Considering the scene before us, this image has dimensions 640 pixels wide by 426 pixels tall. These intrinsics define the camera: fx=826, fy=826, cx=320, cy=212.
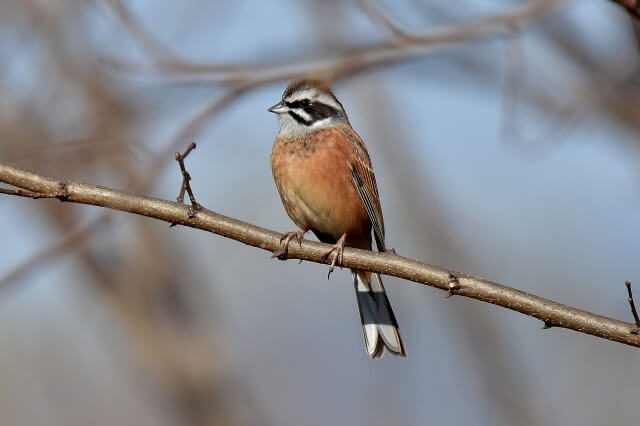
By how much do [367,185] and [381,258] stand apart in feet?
6.13

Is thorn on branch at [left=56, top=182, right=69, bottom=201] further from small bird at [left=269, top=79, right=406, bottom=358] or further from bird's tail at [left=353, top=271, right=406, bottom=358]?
bird's tail at [left=353, top=271, right=406, bottom=358]

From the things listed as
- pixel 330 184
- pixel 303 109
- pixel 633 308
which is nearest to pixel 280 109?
pixel 303 109

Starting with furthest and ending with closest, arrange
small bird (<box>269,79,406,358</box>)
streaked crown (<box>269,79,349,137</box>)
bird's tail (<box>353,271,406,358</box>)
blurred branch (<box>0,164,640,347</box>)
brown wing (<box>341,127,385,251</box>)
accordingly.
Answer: streaked crown (<box>269,79,349,137</box>), brown wing (<box>341,127,385,251</box>), small bird (<box>269,79,406,358</box>), bird's tail (<box>353,271,406,358</box>), blurred branch (<box>0,164,640,347</box>)

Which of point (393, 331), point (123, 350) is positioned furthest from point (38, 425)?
point (393, 331)

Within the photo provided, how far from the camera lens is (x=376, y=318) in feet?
18.6

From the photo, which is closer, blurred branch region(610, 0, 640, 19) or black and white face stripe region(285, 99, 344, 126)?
blurred branch region(610, 0, 640, 19)

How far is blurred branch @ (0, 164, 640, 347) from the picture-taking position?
3680 millimetres

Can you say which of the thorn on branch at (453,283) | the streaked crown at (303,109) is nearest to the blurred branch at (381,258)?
the thorn on branch at (453,283)

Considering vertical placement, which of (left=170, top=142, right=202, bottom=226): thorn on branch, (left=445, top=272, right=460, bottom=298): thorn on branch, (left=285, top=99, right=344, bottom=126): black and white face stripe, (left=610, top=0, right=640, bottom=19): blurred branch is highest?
(left=285, top=99, right=344, bottom=126): black and white face stripe

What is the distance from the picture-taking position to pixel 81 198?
12.8 feet

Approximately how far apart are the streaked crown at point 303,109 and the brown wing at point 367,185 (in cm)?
20

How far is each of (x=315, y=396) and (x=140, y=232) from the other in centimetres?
652

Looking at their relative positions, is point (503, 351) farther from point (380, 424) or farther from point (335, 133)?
point (335, 133)

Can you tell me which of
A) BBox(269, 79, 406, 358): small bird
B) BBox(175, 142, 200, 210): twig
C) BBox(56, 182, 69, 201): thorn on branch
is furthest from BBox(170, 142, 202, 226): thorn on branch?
BBox(269, 79, 406, 358): small bird
